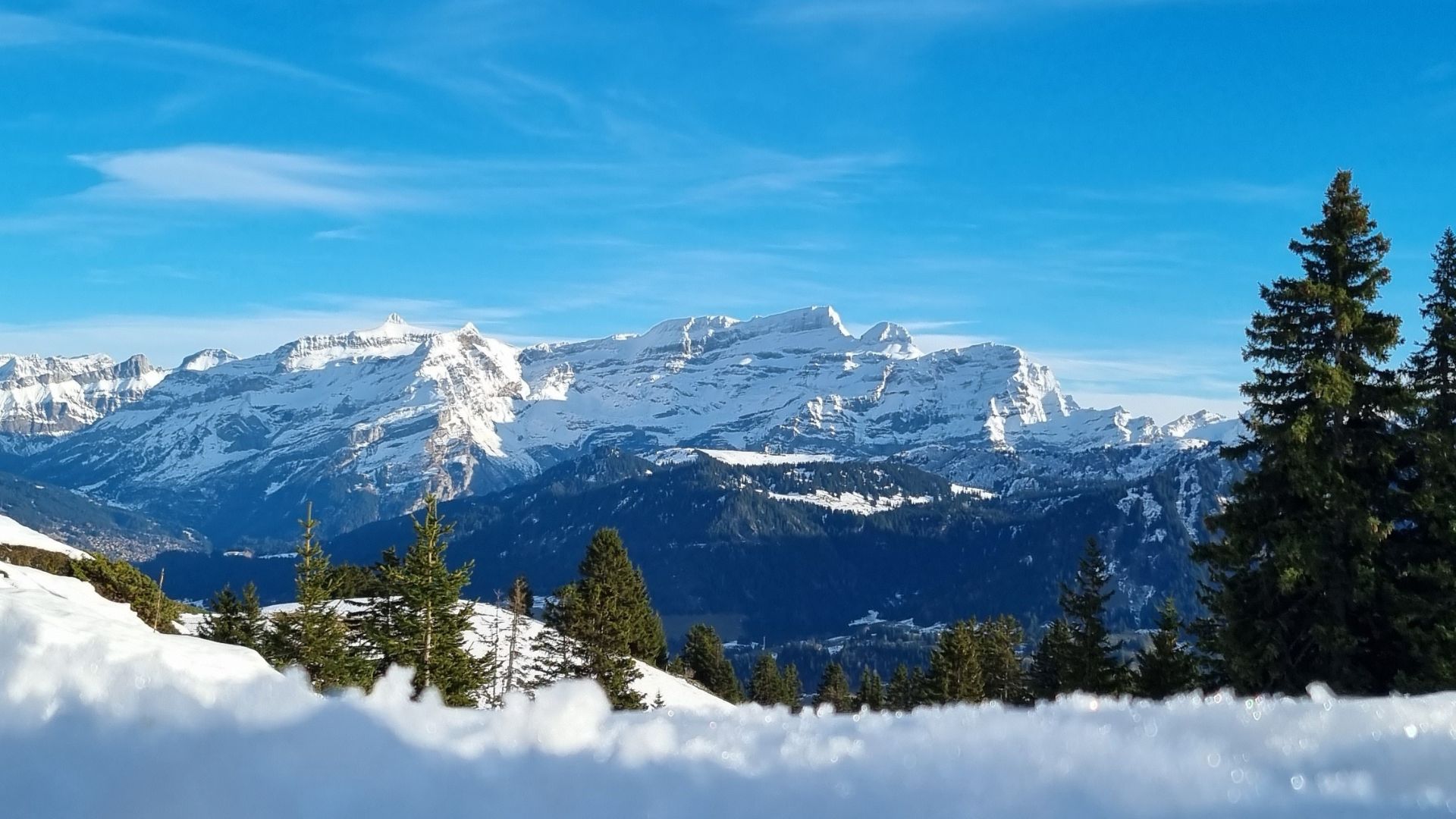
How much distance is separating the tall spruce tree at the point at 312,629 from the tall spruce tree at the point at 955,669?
31448mm

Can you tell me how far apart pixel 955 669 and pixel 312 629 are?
34363 mm

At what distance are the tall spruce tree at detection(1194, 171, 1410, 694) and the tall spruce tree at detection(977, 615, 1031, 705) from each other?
144 ft

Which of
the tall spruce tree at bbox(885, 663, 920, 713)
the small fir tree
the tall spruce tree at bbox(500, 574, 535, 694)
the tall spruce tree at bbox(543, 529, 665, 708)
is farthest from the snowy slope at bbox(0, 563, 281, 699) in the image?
the tall spruce tree at bbox(885, 663, 920, 713)

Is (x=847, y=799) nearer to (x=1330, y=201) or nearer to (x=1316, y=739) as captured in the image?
(x=1316, y=739)

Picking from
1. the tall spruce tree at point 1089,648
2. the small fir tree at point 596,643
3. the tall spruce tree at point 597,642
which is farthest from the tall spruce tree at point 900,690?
the small fir tree at point 596,643

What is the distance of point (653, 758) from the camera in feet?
9.63

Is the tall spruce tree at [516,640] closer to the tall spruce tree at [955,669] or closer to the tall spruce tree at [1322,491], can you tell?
the tall spruce tree at [955,669]

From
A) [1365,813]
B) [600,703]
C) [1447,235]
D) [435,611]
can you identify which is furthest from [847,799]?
[435,611]

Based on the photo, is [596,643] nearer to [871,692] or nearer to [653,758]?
[653,758]

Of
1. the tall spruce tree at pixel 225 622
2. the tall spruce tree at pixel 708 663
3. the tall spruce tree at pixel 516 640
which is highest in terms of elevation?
the tall spruce tree at pixel 225 622

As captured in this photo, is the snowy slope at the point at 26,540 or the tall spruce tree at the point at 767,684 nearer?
the snowy slope at the point at 26,540

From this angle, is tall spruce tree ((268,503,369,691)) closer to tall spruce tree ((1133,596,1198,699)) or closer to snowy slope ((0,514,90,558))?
snowy slope ((0,514,90,558))

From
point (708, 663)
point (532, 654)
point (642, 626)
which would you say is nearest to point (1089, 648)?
point (642, 626)

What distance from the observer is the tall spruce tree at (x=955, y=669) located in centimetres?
5253
